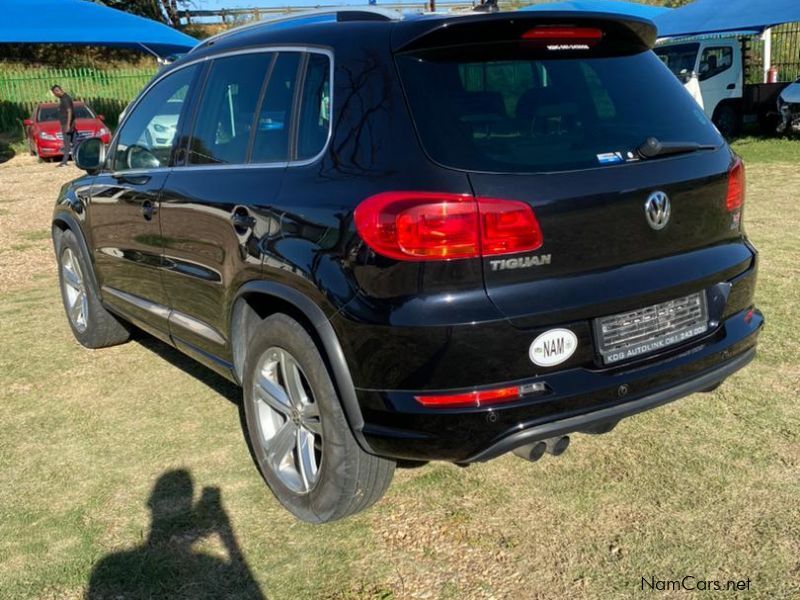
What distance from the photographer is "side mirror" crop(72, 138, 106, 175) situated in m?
4.72

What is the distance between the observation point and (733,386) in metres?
4.05

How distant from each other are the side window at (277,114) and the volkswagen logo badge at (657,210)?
4.37 feet

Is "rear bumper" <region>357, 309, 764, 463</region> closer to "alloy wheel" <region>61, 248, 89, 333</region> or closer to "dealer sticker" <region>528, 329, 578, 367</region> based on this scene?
"dealer sticker" <region>528, 329, 578, 367</region>

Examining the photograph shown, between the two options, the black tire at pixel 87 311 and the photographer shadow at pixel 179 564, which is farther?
the black tire at pixel 87 311

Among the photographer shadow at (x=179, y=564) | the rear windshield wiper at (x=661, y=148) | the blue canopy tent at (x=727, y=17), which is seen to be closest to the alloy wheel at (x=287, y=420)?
the photographer shadow at (x=179, y=564)

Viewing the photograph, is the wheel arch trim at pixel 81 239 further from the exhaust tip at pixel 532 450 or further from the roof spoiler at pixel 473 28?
the exhaust tip at pixel 532 450

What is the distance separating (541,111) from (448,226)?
0.66 meters

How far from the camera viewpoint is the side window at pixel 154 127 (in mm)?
3955

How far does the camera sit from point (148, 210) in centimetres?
397

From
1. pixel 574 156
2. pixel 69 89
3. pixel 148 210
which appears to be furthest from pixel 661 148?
pixel 69 89

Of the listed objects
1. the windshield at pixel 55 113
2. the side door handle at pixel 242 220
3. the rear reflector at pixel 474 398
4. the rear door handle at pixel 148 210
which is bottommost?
the rear reflector at pixel 474 398

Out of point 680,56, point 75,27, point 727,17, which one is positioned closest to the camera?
point 727,17

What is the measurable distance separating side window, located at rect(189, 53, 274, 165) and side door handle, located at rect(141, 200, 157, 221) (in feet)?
1.26

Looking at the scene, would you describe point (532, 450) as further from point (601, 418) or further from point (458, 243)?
point (458, 243)
